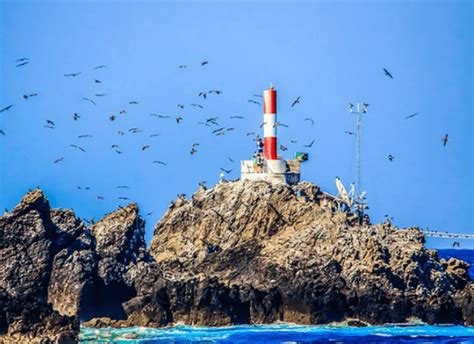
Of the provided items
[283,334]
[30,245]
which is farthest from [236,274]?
[30,245]

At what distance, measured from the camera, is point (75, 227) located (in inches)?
3374

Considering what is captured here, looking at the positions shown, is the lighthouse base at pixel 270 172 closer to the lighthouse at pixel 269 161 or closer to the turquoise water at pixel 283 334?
the lighthouse at pixel 269 161

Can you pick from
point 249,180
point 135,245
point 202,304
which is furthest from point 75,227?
point 249,180

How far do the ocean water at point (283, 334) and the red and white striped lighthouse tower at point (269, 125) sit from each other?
1912 cm

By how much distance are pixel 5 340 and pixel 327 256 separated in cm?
2634

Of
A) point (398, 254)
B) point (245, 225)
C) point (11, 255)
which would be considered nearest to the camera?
point (11, 255)

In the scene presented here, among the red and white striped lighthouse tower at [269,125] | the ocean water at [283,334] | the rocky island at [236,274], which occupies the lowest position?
the ocean water at [283,334]

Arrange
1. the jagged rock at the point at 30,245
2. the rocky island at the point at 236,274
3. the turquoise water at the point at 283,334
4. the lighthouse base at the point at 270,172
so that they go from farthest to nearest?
the lighthouse base at the point at 270,172, the rocky island at the point at 236,274, the jagged rock at the point at 30,245, the turquoise water at the point at 283,334

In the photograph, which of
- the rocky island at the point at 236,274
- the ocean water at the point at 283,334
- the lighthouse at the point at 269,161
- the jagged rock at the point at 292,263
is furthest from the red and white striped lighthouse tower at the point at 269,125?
the ocean water at the point at 283,334

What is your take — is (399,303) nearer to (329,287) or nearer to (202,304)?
(329,287)

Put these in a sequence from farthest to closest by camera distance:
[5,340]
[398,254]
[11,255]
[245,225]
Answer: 1. [245,225]
2. [398,254]
3. [11,255]
4. [5,340]

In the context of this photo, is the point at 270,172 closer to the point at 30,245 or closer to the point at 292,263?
the point at 292,263

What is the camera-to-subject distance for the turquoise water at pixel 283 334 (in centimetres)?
7856

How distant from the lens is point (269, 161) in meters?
98.5
